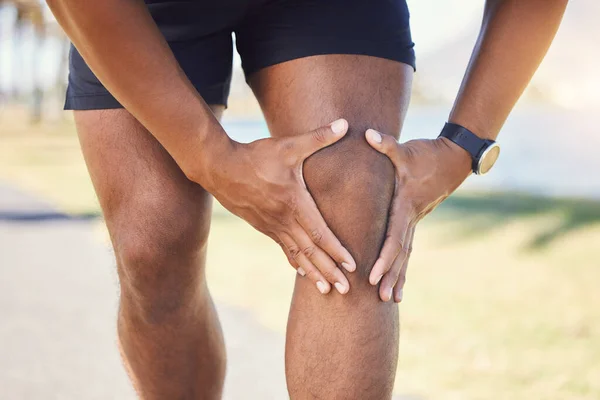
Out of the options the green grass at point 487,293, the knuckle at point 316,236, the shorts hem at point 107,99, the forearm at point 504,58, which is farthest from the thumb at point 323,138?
the green grass at point 487,293

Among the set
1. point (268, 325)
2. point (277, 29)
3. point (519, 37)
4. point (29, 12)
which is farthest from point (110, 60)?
point (29, 12)

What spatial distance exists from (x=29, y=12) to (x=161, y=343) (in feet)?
77.6

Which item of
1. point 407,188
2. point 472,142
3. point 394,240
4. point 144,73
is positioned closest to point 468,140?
point 472,142

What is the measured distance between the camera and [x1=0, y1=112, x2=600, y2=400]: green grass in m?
3.35

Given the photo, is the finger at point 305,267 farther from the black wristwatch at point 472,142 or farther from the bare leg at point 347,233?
the black wristwatch at point 472,142

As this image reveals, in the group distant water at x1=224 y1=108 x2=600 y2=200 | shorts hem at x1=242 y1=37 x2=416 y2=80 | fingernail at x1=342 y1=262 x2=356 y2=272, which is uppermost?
distant water at x1=224 y1=108 x2=600 y2=200

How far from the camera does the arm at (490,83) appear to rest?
1.52 meters

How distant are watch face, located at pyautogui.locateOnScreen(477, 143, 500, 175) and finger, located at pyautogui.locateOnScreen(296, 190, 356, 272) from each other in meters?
0.46

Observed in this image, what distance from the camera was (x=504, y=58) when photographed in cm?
163

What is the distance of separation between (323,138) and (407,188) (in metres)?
0.20

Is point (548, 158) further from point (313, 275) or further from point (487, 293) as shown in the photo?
point (313, 275)

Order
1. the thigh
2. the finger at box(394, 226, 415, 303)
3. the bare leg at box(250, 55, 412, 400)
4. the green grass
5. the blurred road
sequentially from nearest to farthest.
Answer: the bare leg at box(250, 55, 412, 400), the finger at box(394, 226, 415, 303), the thigh, the blurred road, the green grass

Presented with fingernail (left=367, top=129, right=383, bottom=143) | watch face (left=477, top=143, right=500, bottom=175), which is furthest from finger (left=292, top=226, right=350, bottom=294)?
watch face (left=477, top=143, right=500, bottom=175)

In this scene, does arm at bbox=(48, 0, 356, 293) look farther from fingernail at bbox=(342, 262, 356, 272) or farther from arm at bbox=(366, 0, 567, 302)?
arm at bbox=(366, 0, 567, 302)
